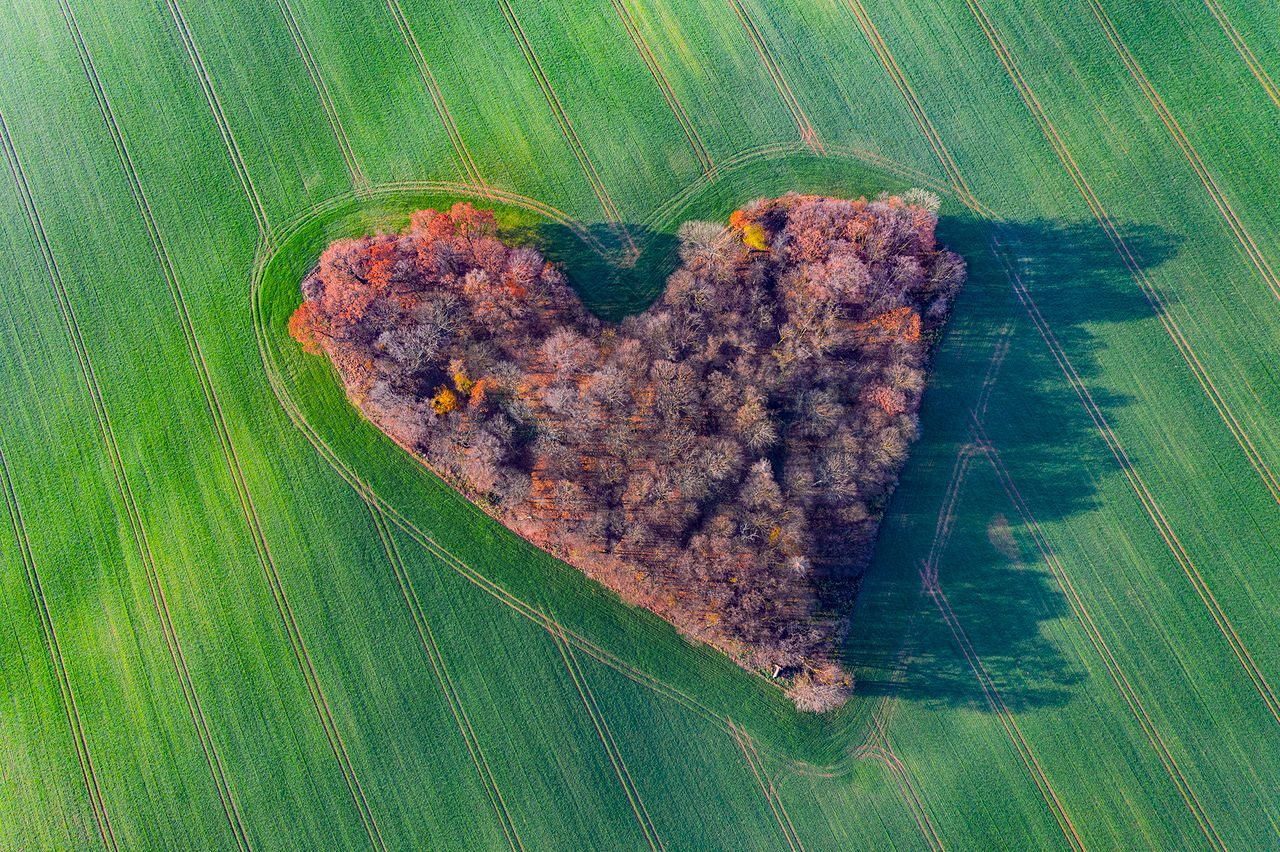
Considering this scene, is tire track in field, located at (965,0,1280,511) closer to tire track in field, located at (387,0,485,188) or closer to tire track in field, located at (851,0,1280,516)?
tire track in field, located at (851,0,1280,516)

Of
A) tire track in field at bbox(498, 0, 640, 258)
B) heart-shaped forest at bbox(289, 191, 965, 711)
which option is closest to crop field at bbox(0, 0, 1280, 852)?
tire track in field at bbox(498, 0, 640, 258)

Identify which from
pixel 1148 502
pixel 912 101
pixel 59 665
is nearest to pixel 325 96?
pixel 912 101

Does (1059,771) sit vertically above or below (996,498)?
below

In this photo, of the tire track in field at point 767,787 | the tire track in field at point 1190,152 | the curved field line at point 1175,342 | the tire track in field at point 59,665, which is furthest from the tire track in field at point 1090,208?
the tire track in field at point 59,665

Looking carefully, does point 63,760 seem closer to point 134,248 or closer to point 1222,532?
point 134,248

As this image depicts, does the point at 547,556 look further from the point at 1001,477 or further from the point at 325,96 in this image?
the point at 325,96

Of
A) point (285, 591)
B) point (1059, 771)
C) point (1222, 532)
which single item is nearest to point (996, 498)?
point (1222, 532)
